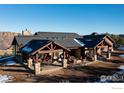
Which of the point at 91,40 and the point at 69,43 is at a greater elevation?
the point at 91,40

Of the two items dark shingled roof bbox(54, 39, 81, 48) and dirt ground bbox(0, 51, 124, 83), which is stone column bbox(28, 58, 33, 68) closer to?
dirt ground bbox(0, 51, 124, 83)

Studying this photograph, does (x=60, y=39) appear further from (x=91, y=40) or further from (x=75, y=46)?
(x=91, y=40)

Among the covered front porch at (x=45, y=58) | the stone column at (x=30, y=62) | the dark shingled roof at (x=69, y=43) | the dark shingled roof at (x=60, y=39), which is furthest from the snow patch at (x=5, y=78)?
the dark shingled roof at (x=69, y=43)

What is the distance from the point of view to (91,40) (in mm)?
22250

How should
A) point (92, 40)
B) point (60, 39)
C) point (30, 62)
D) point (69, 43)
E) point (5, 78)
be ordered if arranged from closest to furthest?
1. point (5, 78)
2. point (30, 62)
3. point (69, 43)
4. point (92, 40)
5. point (60, 39)

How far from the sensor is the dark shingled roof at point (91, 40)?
835 inches

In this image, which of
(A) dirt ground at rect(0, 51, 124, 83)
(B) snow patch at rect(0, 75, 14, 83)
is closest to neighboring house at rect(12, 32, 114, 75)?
(A) dirt ground at rect(0, 51, 124, 83)

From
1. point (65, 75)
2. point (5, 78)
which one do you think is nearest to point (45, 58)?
point (65, 75)

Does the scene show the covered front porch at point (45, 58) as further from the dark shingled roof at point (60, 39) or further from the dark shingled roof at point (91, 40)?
the dark shingled roof at point (91, 40)
